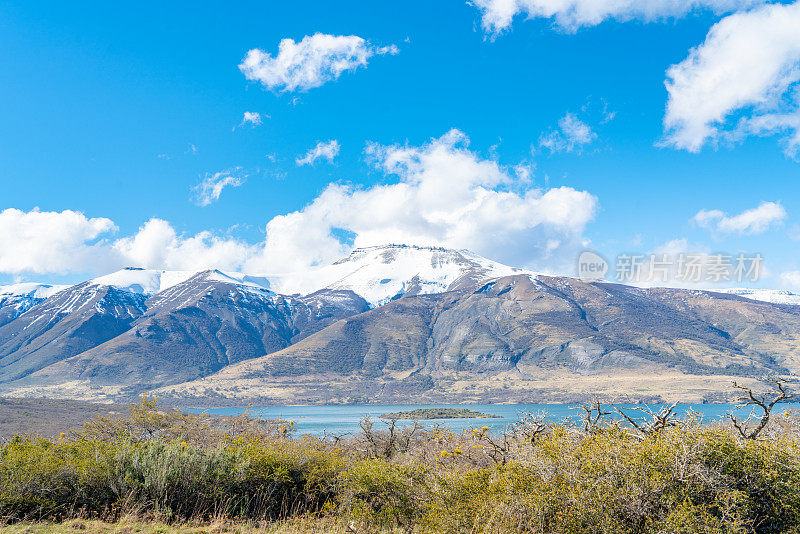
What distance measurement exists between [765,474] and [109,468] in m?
13.5

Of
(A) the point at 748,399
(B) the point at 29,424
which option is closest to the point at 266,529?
(A) the point at 748,399

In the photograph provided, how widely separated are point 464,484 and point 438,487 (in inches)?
24.2

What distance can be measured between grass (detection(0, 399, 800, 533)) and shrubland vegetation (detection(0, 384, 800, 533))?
3 centimetres

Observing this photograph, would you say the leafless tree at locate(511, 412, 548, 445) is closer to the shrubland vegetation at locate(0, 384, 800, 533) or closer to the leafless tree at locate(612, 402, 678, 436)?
the shrubland vegetation at locate(0, 384, 800, 533)

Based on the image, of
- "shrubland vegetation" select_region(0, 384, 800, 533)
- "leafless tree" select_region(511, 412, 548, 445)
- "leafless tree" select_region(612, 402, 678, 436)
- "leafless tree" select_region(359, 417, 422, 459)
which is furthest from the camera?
"leafless tree" select_region(359, 417, 422, 459)

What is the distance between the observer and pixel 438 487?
10.7m

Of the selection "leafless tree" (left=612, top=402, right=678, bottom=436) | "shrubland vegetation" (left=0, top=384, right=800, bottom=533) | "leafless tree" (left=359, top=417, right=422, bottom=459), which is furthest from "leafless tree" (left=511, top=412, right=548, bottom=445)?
"leafless tree" (left=359, top=417, right=422, bottom=459)

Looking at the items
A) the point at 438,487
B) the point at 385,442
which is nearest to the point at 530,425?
the point at 438,487

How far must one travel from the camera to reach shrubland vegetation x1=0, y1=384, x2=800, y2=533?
810 centimetres

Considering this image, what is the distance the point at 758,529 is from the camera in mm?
8195

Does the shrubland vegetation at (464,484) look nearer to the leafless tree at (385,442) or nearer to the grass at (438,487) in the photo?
the grass at (438,487)

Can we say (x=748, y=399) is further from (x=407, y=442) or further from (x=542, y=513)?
(x=407, y=442)

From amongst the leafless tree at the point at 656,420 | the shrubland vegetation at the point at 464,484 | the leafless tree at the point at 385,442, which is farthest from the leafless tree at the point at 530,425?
the leafless tree at the point at 385,442

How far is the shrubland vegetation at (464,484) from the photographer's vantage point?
319 inches
